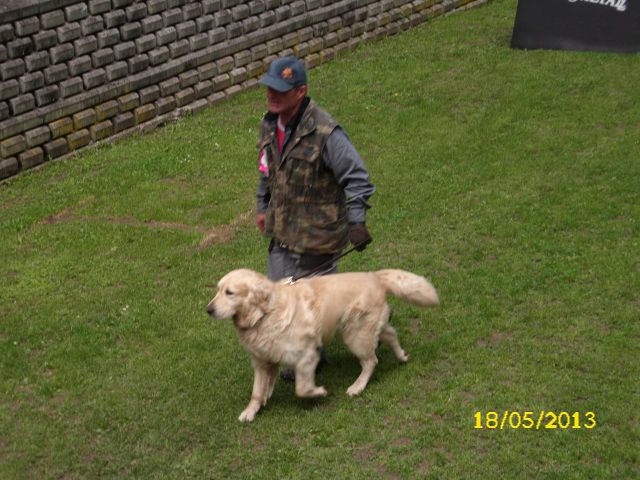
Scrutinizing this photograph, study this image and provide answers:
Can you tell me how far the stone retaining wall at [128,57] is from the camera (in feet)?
43.4

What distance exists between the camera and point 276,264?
8.09m

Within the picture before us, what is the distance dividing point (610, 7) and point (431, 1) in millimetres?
4261

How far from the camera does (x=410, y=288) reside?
7.82 metres

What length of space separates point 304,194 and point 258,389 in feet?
4.99

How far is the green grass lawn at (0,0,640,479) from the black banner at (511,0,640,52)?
1.22 feet

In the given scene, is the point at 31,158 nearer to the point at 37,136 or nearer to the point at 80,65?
the point at 37,136

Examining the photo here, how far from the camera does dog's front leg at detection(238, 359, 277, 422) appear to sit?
7.55 meters

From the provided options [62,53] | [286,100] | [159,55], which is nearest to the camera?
[286,100]

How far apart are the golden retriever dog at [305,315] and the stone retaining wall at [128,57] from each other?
6998mm

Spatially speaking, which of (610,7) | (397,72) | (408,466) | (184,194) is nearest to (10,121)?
(184,194)

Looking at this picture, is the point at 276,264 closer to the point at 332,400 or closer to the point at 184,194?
the point at 332,400

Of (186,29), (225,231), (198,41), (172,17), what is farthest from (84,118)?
(225,231)

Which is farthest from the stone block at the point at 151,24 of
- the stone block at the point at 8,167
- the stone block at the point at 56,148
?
the stone block at the point at 8,167
